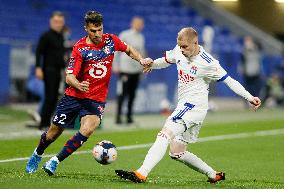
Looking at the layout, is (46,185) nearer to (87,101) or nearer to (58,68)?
(87,101)

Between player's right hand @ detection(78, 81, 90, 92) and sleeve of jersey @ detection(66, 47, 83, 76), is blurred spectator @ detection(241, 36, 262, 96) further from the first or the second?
player's right hand @ detection(78, 81, 90, 92)

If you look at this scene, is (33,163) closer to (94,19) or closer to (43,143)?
(43,143)

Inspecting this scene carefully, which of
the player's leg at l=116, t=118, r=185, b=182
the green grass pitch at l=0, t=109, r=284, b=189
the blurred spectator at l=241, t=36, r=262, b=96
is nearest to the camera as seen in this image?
the player's leg at l=116, t=118, r=185, b=182

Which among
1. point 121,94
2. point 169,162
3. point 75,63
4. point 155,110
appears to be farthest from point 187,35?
point 155,110

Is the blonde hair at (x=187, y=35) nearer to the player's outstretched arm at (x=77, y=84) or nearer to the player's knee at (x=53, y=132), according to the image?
the player's outstretched arm at (x=77, y=84)

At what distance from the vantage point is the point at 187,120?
8.89 metres

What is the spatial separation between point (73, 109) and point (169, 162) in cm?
224

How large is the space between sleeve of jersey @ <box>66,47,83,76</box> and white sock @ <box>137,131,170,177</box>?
4.20 feet

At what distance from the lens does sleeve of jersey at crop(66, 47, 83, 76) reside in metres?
9.24

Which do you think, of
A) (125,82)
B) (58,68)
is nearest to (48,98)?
(58,68)

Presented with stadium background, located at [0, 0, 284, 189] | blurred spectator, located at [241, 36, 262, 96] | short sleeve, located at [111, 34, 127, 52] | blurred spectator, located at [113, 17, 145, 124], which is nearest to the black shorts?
stadium background, located at [0, 0, 284, 189]

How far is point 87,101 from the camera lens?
9.47 metres

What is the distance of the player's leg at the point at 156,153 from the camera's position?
8.57 metres

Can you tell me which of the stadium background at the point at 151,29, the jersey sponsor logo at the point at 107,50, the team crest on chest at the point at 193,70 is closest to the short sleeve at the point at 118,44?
the jersey sponsor logo at the point at 107,50
